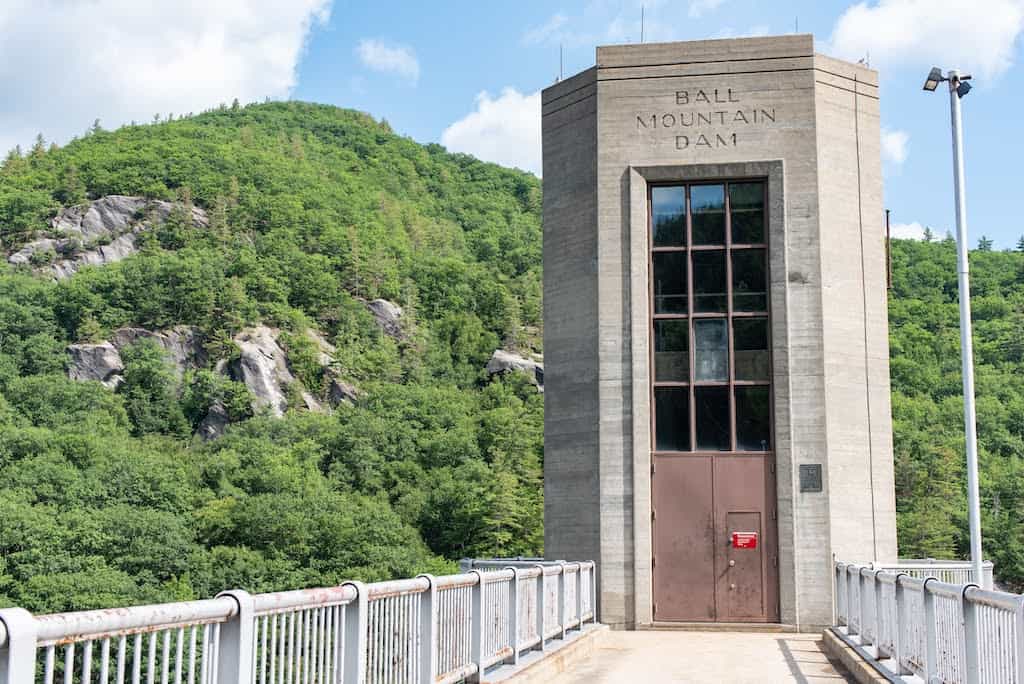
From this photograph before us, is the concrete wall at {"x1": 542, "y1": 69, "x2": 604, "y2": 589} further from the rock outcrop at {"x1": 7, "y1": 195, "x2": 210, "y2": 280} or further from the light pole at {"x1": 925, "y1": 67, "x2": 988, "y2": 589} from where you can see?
the rock outcrop at {"x1": 7, "y1": 195, "x2": 210, "y2": 280}

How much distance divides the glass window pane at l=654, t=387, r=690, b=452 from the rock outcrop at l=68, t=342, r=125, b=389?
114 meters

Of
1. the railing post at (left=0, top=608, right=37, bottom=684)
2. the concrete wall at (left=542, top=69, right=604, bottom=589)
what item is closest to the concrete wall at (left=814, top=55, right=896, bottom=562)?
the concrete wall at (left=542, top=69, right=604, bottom=589)

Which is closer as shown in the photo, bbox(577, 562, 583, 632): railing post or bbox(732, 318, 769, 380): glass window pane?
bbox(577, 562, 583, 632): railing post

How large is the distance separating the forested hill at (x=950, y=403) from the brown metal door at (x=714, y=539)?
246 feet

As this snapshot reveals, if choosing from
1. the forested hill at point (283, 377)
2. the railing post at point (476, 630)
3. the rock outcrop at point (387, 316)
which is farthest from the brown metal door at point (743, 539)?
the rock outcrop at point (387, 316)

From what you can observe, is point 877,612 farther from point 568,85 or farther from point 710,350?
point 568,85

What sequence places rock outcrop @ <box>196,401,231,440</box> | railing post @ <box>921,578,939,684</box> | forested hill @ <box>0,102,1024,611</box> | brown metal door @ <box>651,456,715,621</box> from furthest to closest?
rock outcrop @ <box>196,401,231,440</box>
forested hill @ <box>0,102,1024,611</box>
brown metal door @ <box>651,456,715,621</box>
railing post @ <box>921,578,939,684</box>

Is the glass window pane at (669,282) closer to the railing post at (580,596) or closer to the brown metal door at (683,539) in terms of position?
the brown metal door at (683,539)

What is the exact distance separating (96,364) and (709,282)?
384 feet

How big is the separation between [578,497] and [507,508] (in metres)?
77.4

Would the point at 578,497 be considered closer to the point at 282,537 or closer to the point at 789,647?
the point at 789,647

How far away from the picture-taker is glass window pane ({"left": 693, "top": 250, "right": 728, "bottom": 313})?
2497 cm

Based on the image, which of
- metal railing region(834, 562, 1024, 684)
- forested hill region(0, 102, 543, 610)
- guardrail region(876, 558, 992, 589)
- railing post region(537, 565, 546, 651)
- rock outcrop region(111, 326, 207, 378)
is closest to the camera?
metal railing region(834, 562, 1024, 684)

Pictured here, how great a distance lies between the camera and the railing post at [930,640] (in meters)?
11.2
